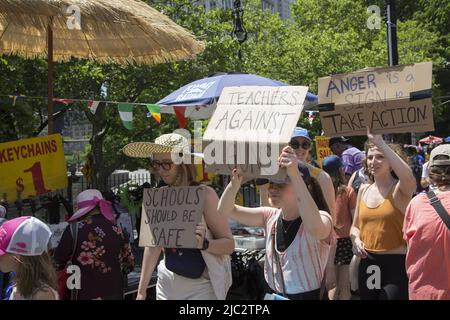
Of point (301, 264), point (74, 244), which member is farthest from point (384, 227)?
point (74, 244)

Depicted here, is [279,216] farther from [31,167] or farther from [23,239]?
[31,167]

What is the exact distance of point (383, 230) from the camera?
3672 mm

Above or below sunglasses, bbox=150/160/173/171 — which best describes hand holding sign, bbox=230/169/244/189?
below

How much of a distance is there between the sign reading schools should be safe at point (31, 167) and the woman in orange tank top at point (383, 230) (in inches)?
104

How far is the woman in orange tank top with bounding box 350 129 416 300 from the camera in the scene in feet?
11.9

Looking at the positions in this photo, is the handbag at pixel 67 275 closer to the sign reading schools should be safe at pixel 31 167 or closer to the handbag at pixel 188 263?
the handbag at pixel 188 263

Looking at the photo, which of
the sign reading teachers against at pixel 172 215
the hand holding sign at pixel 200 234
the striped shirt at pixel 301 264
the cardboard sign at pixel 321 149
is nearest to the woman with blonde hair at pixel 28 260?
the sign reading teachers against at pixel 172 215

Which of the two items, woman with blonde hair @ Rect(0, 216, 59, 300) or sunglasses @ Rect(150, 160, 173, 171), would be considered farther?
sunglasses @ Rect(150, 160, 173, 171)

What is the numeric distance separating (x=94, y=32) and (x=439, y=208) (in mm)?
3486

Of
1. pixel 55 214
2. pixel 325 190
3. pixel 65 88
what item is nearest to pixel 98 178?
pixel 65 88

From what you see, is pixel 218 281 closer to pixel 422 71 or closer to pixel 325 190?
pixel 325 190

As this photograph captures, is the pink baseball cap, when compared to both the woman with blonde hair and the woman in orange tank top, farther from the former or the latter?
the woman in orange tank top

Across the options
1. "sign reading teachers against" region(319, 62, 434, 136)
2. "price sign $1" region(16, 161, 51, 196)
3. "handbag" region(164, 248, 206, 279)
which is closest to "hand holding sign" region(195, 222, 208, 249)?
"handbag" region(164, 248, 206, 279)

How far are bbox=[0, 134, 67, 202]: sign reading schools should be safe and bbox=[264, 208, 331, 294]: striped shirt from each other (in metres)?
2.60
